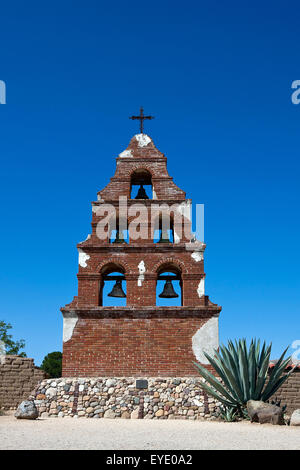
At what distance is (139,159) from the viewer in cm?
1545

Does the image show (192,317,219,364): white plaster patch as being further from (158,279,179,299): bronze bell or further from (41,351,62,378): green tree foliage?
(41,351,62,378): green tree foliage

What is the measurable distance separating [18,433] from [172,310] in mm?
6816

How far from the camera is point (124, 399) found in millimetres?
12062

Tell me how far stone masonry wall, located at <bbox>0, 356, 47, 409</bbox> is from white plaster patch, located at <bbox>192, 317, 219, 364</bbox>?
438 cm

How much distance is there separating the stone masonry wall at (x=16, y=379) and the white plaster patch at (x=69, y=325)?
1253mm

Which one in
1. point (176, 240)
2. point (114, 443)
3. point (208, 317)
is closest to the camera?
point (114, 443)

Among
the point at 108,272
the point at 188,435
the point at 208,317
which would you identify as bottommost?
the point at 188,435

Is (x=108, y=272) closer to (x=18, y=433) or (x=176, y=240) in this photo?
(x=176, y=240)

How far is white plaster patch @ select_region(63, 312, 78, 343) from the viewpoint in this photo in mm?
13391

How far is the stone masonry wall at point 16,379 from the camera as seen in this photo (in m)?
13.0

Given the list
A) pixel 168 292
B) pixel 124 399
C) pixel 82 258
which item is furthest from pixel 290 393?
pixel 82 258

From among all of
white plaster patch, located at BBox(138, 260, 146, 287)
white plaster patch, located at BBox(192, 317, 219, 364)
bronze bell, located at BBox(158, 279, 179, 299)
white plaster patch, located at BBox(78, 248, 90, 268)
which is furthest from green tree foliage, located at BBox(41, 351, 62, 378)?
white plaster patch, located at BBox(192, 317, 219, 364)
